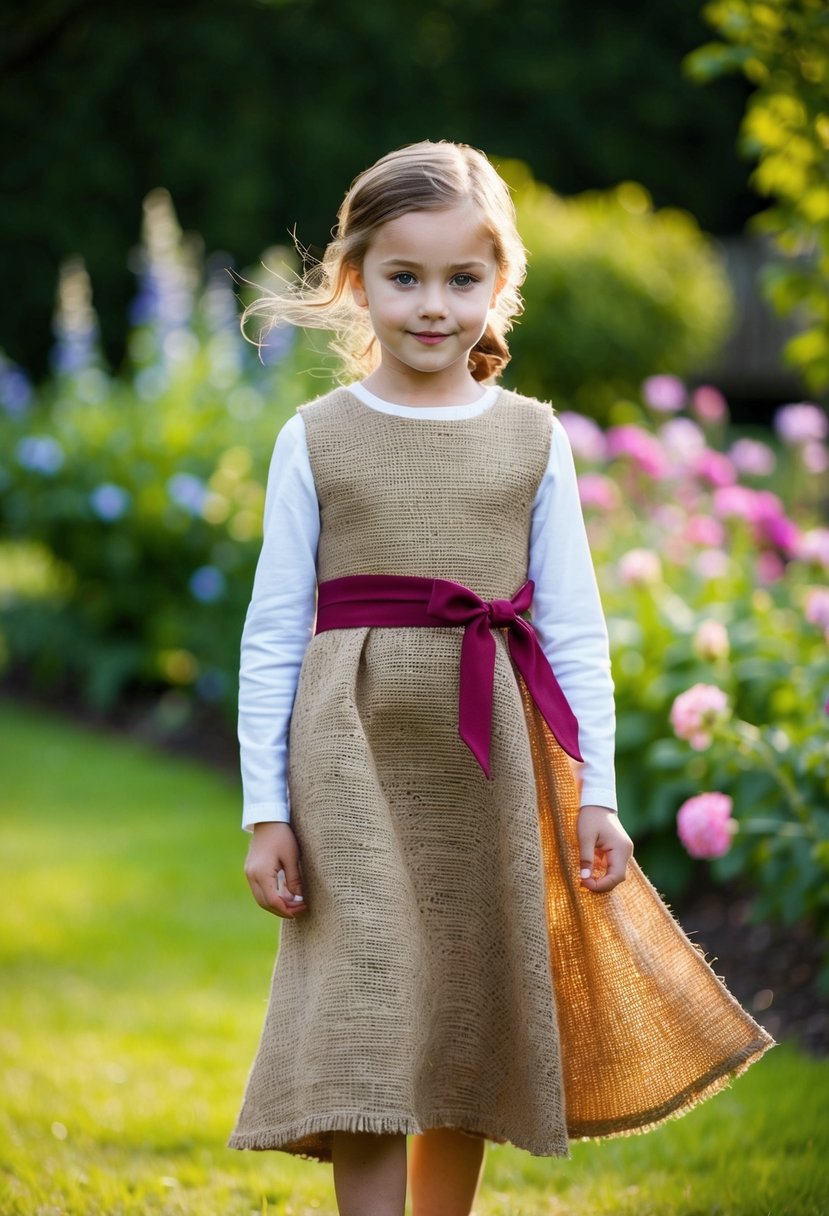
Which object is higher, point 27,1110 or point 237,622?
point 237,622

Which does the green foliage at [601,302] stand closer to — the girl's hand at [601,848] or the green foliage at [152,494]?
the green foliage at [152,494]

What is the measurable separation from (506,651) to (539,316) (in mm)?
7356

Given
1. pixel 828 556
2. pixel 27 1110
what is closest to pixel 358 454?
pixel 27 1110

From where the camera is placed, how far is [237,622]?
6703 millimetres

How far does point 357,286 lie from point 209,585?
4492 millimetres

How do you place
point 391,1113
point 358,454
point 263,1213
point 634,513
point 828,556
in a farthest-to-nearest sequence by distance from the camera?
1. point 634,513
2. point 828,556
3. point 263,1213
4. point 358,454
5. point 391,1113

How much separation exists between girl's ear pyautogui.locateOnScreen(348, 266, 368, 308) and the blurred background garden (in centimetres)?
13

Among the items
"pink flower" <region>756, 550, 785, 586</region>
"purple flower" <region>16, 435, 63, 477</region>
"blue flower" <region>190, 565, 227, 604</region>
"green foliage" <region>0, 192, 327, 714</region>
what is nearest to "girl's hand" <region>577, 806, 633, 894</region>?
"pink flower" <region>756, 550, 785, 586</region>

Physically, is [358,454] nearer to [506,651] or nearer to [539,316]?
[506,651]

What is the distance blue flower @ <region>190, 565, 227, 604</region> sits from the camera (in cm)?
675

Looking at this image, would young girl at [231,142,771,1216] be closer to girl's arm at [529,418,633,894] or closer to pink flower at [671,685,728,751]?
girl's arm at [529,418,633,894]

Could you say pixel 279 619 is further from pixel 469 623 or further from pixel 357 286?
pixel 357 286

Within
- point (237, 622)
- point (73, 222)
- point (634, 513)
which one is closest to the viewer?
point (634, 513)

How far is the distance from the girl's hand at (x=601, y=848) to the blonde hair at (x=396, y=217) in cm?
78
